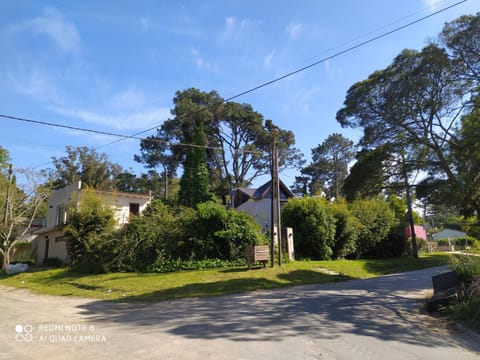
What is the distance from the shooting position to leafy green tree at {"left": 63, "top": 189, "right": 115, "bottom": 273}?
68.4 ft

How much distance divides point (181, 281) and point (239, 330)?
866cm

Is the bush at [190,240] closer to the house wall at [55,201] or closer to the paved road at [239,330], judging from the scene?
the paved road at [239,330]

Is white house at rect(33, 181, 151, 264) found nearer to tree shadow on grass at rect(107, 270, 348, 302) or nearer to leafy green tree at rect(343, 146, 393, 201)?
tree shadow on grass at rect(107, 270, 348, 302)

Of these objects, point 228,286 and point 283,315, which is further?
point 228,286

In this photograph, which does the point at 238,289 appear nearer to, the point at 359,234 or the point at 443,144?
the point at 443,144

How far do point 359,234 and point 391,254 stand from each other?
473cm

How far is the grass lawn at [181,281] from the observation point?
13406 mm

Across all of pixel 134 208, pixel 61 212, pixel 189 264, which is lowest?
pixel 189 264

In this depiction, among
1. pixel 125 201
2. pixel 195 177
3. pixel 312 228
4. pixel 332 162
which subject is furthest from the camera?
pixel 332 162

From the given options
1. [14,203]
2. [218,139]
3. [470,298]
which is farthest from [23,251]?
[470,298]

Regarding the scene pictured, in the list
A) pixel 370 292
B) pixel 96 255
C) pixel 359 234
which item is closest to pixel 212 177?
pixel 359 234

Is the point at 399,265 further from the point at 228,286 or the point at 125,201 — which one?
the point at 125,201

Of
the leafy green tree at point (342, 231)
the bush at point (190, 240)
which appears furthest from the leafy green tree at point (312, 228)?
the bush at point (190, 240)

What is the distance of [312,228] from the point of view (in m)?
22.4
